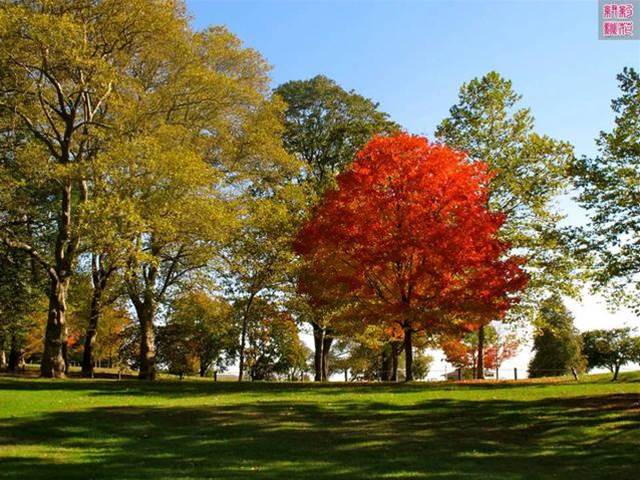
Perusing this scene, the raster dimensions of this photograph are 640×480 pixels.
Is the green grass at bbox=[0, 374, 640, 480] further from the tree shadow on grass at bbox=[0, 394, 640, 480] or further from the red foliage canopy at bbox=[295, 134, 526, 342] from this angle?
the red foliage canopy at bbox=[295, 134, 526, 342]

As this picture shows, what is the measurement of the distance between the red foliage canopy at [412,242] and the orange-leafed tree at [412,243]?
4cm

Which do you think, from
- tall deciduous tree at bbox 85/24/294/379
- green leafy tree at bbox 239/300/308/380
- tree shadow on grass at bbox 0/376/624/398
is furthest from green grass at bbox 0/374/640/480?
green leafy tree at bbox 239/300/308/380

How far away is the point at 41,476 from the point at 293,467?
4962mm

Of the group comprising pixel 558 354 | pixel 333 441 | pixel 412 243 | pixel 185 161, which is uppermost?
pixel 185 161

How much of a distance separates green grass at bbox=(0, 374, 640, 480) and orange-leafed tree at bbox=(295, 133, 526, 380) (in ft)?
Result: 12.9

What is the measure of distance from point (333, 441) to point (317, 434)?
1.05 m

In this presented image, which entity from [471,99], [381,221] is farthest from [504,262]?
[471,99]

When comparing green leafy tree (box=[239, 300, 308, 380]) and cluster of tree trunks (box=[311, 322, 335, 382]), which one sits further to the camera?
cluster of tree trunks (box=[311, 322, 335, 382])

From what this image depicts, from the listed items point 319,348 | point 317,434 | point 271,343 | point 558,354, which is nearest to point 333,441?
point 317,434

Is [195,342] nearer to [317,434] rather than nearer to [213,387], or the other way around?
[213,387]

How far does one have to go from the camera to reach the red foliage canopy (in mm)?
27750

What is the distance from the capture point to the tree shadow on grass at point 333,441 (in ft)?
43.5

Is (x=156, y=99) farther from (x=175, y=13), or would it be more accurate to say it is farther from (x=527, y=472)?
(x=527, y=472)

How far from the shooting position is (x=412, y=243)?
90.3 feet
